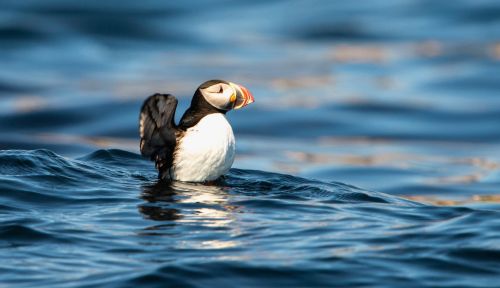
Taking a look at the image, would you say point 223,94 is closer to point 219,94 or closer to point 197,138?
point 219,94

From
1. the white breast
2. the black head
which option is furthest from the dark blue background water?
the black head

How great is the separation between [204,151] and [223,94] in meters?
0.50

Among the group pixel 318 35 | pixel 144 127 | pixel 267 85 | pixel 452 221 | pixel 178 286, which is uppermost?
pixel 318 35

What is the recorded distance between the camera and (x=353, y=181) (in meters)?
13.0

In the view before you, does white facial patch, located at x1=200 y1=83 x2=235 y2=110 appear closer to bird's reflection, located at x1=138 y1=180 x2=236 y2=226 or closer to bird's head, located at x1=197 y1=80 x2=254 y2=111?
bird's head, located at x1=197 y1=80 x2=254 y2=111

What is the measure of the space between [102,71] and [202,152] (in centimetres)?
1228

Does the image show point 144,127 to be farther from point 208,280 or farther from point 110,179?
point 208,280

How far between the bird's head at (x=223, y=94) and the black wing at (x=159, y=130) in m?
0.37

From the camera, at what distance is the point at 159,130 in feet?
27.6

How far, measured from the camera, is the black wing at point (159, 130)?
8156 mm

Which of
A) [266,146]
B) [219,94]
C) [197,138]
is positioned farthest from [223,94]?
[266,146]

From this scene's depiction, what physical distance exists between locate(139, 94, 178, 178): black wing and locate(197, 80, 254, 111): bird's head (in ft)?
1.20

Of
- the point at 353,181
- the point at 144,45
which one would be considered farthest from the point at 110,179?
the point at 144,45

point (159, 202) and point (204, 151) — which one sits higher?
point (204, 151)
